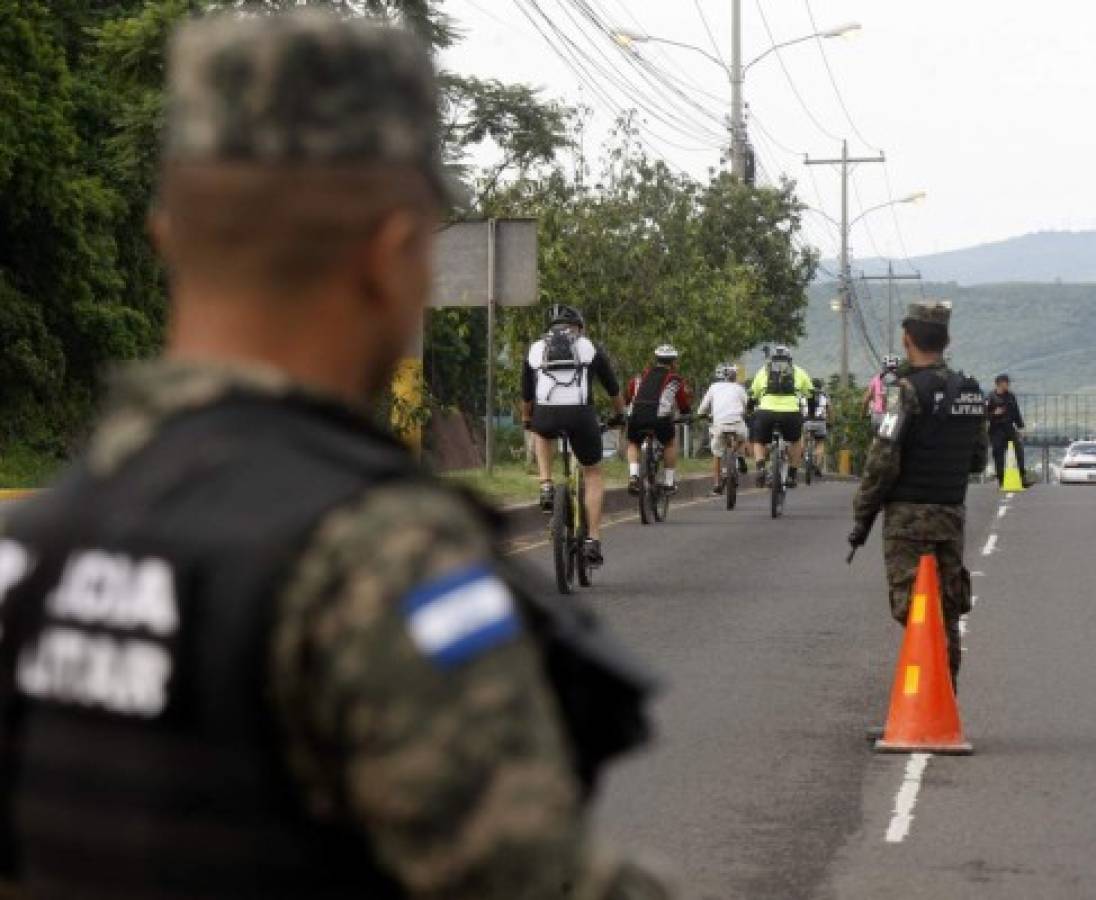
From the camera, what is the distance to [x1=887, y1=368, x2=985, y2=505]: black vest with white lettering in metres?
10.6

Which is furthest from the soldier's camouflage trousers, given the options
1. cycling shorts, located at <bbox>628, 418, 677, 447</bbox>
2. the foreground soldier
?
cycling shorts, located at <bbox>628, 418, 677, 447</bbox>

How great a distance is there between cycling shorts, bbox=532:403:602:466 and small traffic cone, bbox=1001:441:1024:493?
23.3 meters

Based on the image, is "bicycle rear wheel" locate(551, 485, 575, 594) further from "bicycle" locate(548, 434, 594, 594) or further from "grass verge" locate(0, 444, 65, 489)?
"grass verge" locate(0, 444, 65, 489)

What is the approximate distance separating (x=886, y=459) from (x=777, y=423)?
17.3 m

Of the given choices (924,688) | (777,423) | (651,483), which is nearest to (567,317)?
(924,688)

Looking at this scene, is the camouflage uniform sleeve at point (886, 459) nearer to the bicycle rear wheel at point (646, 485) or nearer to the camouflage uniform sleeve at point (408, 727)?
the camouflage uniform sleeve at point (408, 727)

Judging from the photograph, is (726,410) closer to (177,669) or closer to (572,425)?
(572,425)

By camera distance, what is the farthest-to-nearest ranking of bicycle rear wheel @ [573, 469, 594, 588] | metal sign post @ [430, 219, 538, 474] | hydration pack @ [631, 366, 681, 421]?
hydration pack @ [631, 366, 681, 421]
metal sign post @ [430, 219, 538, 474]
bicycle rear wheel @ [573, 469, 594, 588]

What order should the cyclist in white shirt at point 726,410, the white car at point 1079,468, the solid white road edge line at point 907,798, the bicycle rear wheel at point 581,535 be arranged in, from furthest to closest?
1. the white car at point 1079,468
2. the cyclist in white shirt at point 726,410
3. the bicycle rear wheel at point 581,535
4. the solid white road edge line at point 907,798

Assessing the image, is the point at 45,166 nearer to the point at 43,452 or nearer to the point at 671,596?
the point at 43,452

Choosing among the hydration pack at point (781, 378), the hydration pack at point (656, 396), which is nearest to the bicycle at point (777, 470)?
the hydration pack at point (781, 378)

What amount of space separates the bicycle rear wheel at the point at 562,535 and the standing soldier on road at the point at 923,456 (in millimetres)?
6351

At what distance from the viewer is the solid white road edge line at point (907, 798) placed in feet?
29.4

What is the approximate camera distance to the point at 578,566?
18.0m
